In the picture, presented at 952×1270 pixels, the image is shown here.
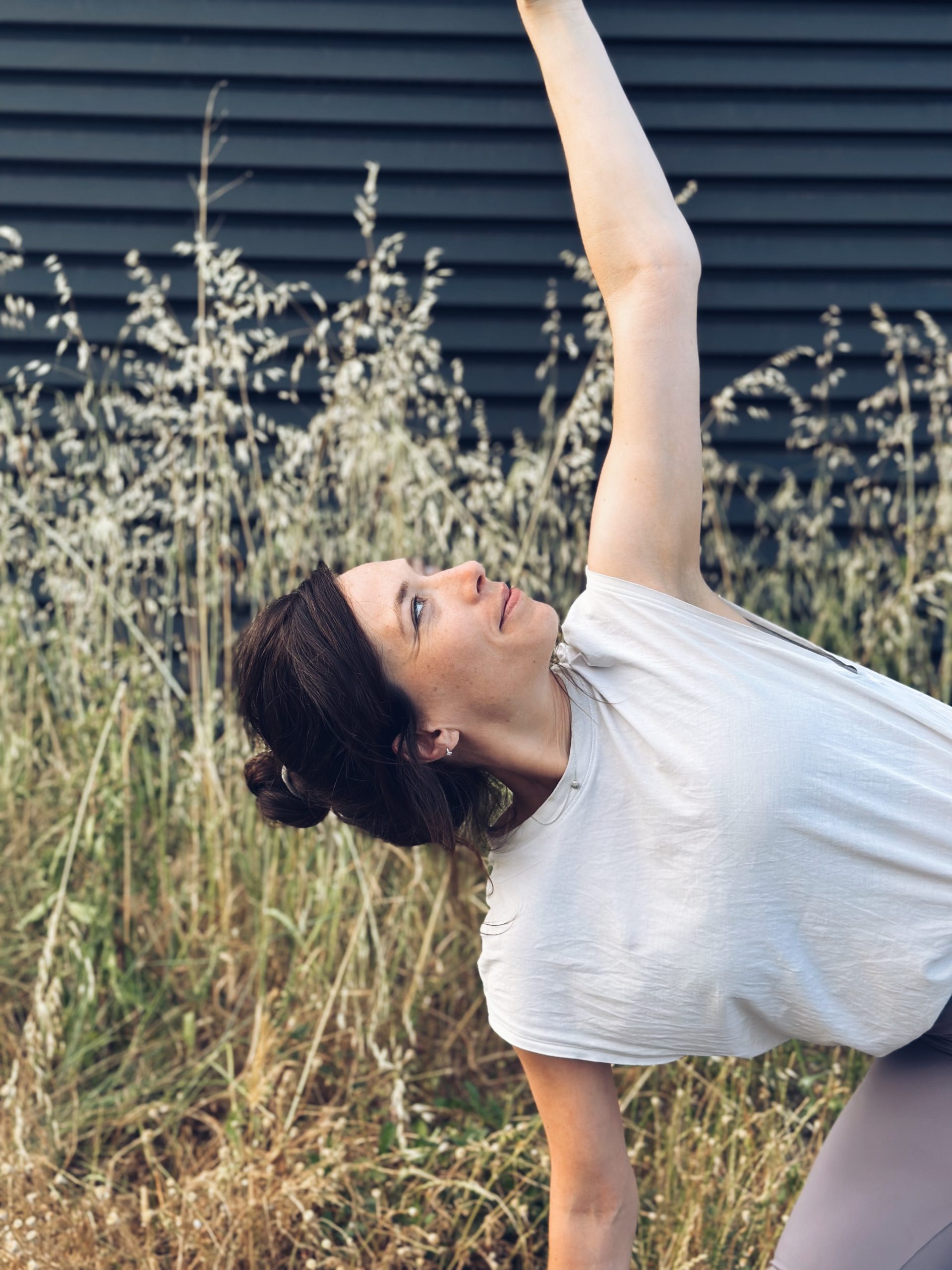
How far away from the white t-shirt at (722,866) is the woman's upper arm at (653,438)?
0.06m

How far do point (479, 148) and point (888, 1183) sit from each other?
2872 mm

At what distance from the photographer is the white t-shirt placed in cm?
122

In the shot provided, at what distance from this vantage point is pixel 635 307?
136cm

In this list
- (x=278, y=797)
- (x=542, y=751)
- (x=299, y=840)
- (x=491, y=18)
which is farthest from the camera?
(x=491, y=18)

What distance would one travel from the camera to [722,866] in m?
1.21

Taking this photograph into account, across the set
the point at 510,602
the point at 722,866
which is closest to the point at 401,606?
the point at 510,602

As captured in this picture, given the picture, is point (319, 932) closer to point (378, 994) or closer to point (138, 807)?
point (378, 994)

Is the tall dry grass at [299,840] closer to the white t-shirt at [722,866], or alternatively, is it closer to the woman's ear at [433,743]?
the white t-shirt at [722,866]

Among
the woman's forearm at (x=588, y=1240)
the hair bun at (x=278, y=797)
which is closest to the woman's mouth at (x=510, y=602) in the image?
the hair bun at (x=278, y=797)

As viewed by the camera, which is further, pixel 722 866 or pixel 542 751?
pixel 542 751

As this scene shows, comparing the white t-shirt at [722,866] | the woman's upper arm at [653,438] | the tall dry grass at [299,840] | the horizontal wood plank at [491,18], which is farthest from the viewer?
the horizontal wood plank at [491,18]

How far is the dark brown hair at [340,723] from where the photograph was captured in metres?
1.30

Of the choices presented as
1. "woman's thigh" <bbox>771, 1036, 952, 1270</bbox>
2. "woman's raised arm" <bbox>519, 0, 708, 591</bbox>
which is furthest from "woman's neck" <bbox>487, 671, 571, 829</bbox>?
"woman's thigh" <bbox>771, 1036, 952, 1270</bbox>

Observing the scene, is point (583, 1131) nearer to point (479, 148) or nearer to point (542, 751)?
point (542, 751)
